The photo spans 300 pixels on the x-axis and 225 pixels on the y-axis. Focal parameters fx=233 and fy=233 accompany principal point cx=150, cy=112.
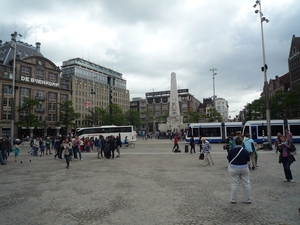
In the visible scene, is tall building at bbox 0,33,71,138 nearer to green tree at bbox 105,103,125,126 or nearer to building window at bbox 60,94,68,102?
building window at bbox 60,94,68,102

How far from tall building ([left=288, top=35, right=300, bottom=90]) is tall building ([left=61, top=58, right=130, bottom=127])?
60.4 m

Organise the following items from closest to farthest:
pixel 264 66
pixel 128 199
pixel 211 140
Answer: pixel 128 199, pixel 264 66, pixel 211 140

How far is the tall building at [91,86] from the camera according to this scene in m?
87.5

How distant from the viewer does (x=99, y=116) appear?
271 feet

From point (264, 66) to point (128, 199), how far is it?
20.7m

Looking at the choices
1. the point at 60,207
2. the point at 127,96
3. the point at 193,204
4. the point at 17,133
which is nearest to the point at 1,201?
the point at 60,207

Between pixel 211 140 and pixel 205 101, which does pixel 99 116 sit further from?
pixel 205 101

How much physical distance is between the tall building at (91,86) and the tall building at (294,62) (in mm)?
60435

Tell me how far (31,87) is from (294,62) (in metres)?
71.1

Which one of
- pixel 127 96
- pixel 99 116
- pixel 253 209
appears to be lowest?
pixel 253 209

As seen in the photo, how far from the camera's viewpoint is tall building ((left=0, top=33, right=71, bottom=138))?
5525cm

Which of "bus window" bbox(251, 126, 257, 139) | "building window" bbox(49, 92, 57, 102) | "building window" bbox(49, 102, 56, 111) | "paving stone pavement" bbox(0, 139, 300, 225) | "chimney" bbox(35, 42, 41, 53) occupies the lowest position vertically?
"paving stone pavement" bbox(0, 139, 300, 225)

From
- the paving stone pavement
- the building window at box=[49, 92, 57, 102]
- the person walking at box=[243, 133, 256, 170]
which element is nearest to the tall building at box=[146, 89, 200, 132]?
the building window at box=[49, 92, 57, 102]

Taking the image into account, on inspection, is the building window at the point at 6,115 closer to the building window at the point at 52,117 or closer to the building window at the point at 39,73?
the building window at the point at 52,117
